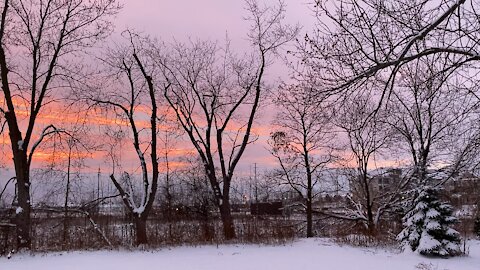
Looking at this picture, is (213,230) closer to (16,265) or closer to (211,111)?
(211,111)

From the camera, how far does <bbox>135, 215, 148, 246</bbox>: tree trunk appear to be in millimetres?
17031

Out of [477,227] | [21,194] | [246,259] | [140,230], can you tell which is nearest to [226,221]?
[140,230]

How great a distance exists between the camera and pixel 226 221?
18438mm

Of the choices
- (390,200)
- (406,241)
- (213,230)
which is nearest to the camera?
(406,241)

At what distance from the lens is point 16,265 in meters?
12.5

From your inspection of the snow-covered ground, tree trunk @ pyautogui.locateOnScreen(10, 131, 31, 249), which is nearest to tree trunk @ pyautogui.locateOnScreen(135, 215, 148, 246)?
the snow-covered ground

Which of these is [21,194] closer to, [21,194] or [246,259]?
[21,194]

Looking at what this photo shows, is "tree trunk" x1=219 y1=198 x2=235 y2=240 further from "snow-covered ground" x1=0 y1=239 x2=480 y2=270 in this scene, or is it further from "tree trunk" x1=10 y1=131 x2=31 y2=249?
"tree trunk" x1=10 y1=131 x2=31 y2=249

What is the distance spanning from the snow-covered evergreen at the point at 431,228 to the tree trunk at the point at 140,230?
29.6 feet

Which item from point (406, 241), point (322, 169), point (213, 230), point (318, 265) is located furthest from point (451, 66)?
point (322, 169)

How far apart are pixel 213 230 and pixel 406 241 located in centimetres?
734

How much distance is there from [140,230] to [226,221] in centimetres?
336

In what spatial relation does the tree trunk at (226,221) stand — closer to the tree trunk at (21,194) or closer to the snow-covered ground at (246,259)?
the snow-covered ground at (246,259)

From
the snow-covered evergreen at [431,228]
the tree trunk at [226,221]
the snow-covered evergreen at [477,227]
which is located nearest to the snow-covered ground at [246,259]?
the snow-covered evergreen at [431,228]
